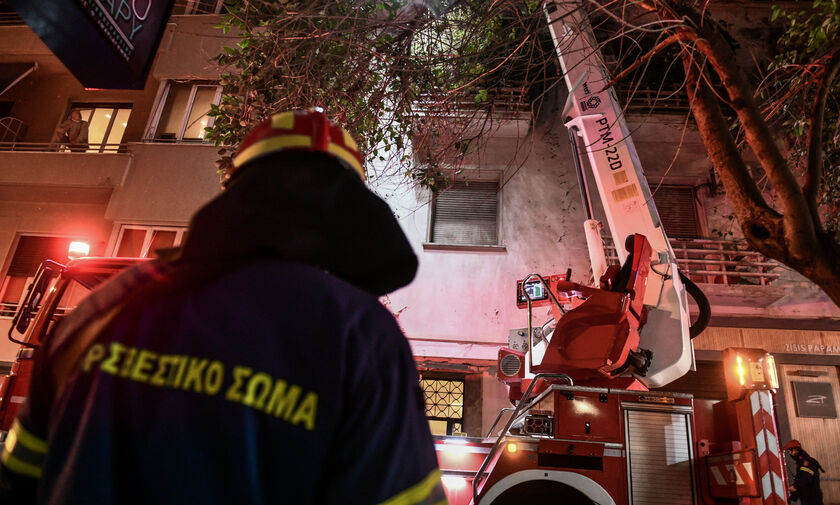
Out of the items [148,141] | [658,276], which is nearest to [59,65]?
[148,141]

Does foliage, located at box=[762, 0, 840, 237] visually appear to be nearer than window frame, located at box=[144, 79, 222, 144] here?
Yes

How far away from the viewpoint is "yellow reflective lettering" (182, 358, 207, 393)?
987mm

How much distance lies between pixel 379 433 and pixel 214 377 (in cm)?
33

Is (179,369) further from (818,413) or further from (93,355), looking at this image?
(818,413)

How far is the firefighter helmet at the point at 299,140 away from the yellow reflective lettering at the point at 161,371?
523mm

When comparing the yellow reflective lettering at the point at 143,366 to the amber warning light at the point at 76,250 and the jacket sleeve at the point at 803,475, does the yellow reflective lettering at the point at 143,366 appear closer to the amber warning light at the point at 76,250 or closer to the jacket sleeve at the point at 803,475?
the amber warning light at the point at 76,250

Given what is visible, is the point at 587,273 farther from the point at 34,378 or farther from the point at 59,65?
the point at 59,65

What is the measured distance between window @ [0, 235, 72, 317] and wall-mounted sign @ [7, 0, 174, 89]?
32.8 ft

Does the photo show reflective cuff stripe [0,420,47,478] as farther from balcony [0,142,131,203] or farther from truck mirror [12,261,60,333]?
balcony [0,142,131,203]

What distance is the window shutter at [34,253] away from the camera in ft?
42.8

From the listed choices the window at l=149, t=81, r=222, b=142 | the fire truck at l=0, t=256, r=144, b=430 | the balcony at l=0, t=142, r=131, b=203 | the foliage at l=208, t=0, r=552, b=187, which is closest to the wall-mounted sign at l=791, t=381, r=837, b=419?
the foliage at l=208, t=0, r=552, b=187

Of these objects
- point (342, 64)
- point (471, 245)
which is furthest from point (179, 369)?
point (471, 245)

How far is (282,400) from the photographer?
39.3 inches

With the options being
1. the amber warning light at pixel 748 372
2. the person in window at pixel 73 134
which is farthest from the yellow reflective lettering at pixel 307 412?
the person in window at pixel 73 134
